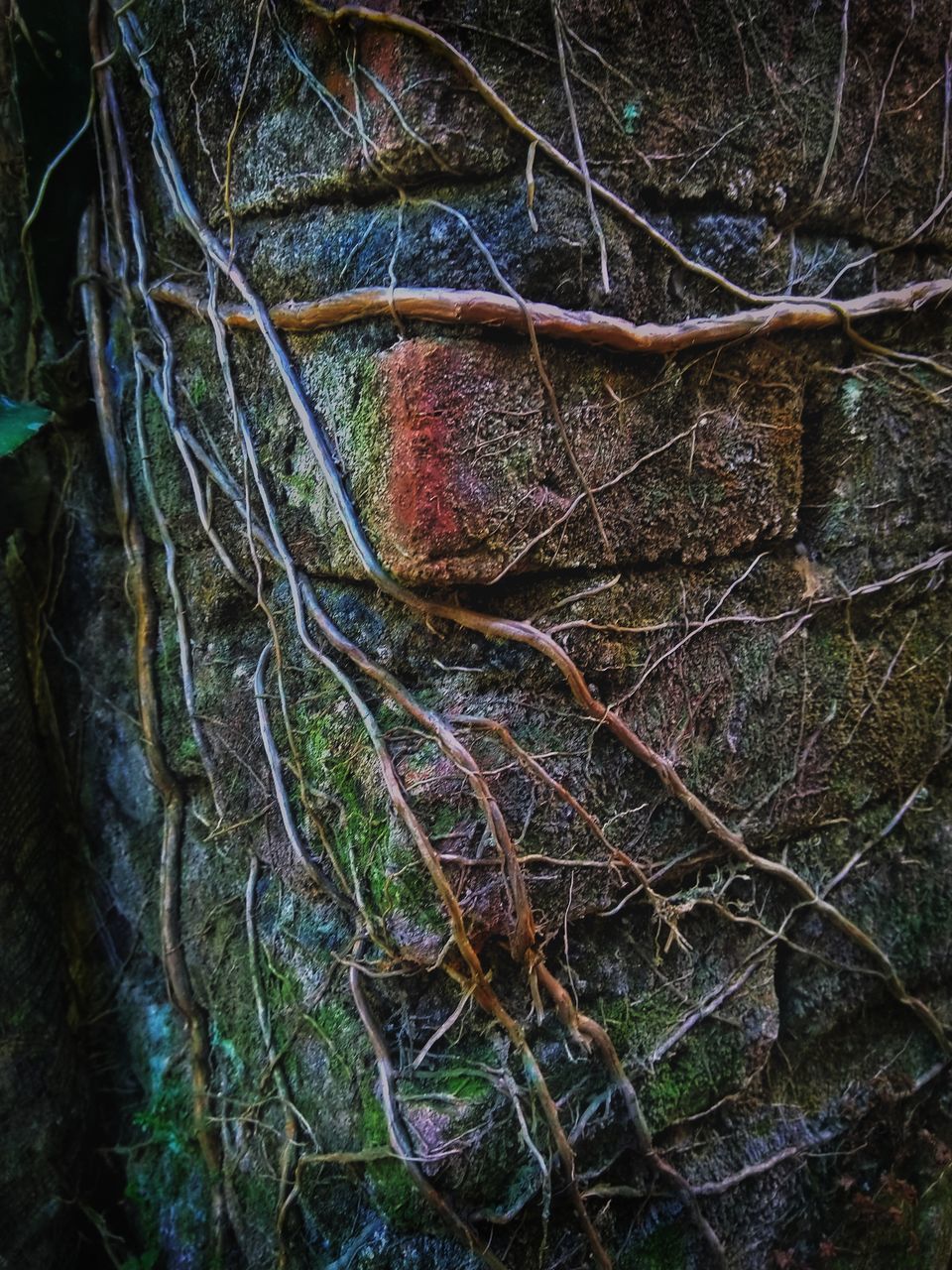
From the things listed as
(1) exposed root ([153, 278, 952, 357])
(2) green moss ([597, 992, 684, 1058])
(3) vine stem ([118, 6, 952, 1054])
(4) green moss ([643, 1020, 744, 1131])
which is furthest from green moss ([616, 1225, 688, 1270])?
(1) exposed root ([153, 278, 952, 357])

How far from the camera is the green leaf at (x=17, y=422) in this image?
1.46m

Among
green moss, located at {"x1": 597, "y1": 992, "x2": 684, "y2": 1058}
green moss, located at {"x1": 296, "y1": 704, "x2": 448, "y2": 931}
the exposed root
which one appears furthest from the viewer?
green moss, located at {"x1": 597, "y1": 992, "x2": 684, "y2": 1058}

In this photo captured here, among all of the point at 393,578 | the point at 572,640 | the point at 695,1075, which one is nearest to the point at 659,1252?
the point at 695,1075

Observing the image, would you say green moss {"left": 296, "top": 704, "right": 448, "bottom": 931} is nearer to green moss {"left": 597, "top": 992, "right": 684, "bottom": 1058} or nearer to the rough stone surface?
the rough stone surface

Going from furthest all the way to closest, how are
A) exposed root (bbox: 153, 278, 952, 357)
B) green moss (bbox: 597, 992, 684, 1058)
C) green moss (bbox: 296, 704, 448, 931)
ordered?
green moss (bbox: 597, 992, 684, 1058), green moss (bbox: 296, 704, 448, 931), exposed root (bbox: 153, 278, 952, 357)

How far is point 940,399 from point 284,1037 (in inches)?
63.2

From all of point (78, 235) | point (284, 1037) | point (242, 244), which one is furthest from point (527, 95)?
point (284, 1037)

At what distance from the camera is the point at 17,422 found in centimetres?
150

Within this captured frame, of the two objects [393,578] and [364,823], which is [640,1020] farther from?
[393,578]

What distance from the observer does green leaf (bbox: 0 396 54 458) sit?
1.46 meters

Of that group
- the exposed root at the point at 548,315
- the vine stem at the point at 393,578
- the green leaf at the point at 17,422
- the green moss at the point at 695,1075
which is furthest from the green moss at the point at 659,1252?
the green leaf at the point at 17,422

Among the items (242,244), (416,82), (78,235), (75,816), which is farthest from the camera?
(75,816)

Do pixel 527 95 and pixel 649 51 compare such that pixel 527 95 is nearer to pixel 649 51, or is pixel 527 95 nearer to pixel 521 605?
pixel 649 51

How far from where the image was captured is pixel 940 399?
5.19 ft
